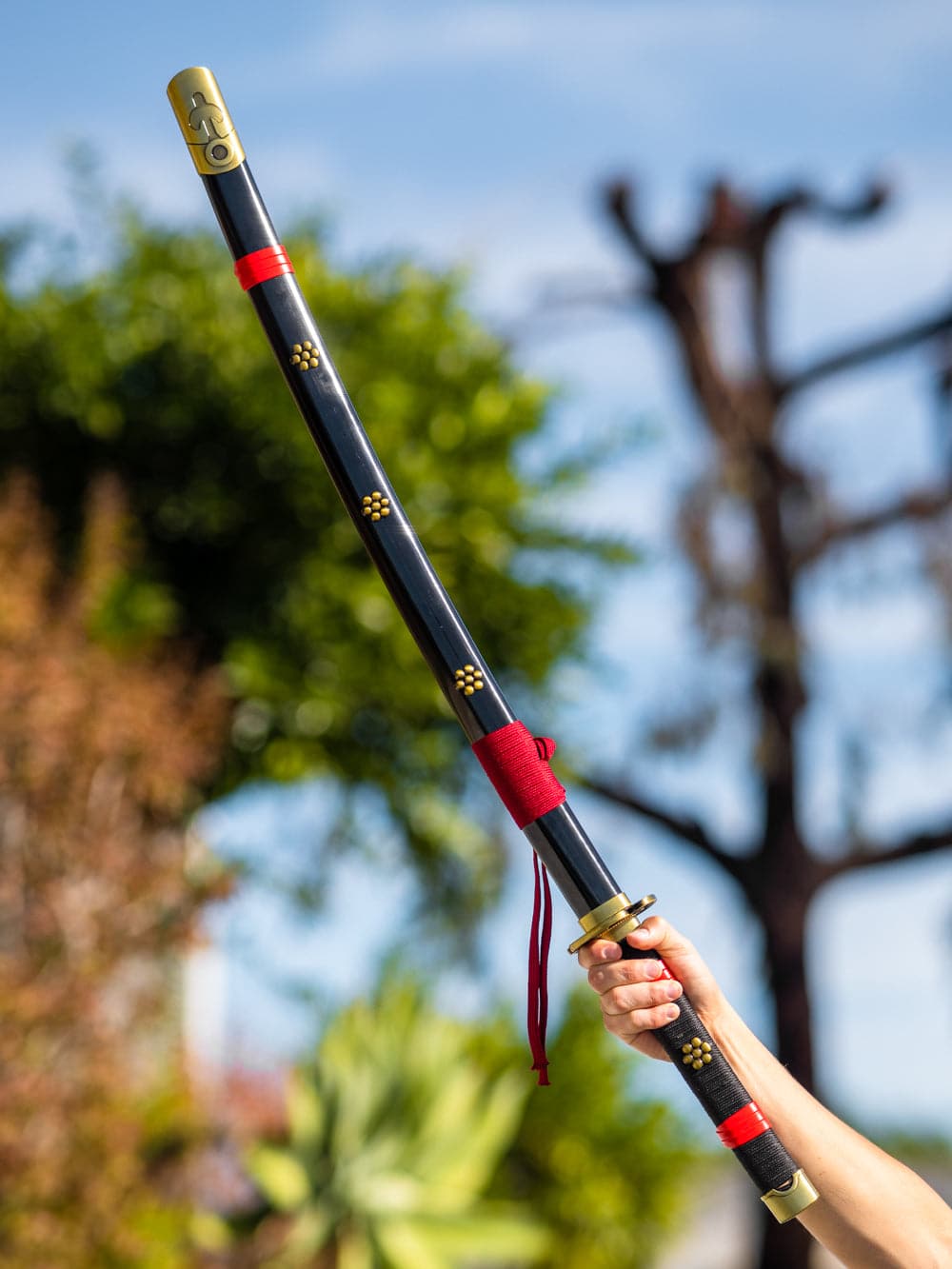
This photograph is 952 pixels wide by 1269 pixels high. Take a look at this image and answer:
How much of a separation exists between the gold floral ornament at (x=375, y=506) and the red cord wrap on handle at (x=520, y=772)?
35 centimetres

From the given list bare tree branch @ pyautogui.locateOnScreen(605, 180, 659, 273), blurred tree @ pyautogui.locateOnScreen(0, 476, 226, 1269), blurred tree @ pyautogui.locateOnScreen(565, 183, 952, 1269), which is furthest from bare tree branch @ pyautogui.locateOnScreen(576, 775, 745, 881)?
bare tree branch @ pyautogui.locateOnScreen(605, 180, 659, 273)

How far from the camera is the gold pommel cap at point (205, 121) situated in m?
2.20

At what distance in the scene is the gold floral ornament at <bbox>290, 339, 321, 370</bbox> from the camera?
87.5 inches

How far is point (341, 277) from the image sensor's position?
960cm

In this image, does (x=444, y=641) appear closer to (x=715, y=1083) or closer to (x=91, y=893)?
(x=715, y=1083)

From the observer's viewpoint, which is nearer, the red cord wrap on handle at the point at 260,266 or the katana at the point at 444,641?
the katana at the point at 444,641

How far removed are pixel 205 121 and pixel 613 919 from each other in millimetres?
1235

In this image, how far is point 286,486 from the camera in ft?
30.2

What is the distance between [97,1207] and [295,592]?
3582 millimetres

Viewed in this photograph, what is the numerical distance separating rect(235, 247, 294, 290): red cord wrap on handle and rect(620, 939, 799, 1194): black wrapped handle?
1.05 meters

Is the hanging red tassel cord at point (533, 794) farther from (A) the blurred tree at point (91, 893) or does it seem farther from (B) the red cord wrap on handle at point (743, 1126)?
(A) the blurred tree at point (91, 893)

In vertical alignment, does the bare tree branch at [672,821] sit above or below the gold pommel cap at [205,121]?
below

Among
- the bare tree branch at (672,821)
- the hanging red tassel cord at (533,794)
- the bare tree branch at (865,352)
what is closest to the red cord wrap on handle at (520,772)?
the hanging red tassel cord at (533,794)

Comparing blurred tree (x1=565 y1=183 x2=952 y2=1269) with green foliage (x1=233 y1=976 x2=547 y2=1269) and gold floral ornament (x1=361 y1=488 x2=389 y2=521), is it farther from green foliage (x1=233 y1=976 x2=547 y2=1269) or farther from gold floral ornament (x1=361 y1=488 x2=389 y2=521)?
gold floral ornament (x1=361 y1=488 x2=389 y2=521)
